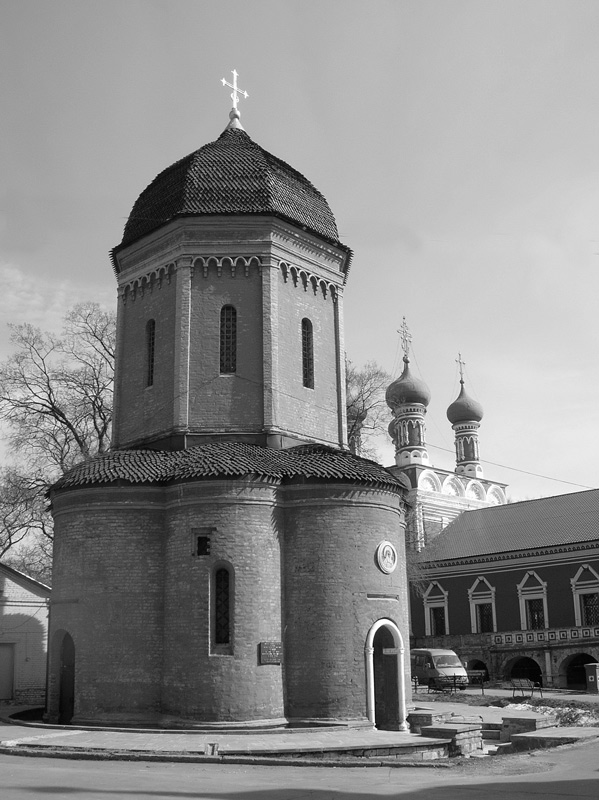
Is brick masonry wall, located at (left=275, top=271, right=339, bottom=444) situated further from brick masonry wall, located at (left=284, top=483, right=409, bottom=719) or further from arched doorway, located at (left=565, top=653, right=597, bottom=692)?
arched doorway, located at (left=565, top=653, right=597, bottom=692)

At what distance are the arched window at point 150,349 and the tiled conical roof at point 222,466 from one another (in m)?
2.42

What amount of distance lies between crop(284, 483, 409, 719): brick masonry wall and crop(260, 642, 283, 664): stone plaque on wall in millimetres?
313

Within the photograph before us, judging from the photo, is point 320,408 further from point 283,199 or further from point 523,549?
point 523,549

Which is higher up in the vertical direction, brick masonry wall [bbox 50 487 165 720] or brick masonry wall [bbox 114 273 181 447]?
brick masonry wall [bbox 114 273 181 447]

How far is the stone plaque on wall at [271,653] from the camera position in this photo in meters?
17.3

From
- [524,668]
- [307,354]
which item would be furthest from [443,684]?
[307,354]

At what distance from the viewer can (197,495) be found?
18062 millimetres

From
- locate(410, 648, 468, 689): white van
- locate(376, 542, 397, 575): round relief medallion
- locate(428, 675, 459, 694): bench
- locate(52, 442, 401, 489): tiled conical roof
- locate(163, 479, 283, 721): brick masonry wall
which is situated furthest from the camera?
locate(410, 648, 468, 689): white van

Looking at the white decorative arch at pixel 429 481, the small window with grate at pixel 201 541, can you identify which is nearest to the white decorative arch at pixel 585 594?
the white decorative arch at pixel 429 481

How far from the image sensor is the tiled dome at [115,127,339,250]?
21125mm

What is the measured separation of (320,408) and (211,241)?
4.87m

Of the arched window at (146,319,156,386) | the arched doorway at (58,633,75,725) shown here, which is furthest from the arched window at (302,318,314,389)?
the arched doorway at (58,633,75,725)

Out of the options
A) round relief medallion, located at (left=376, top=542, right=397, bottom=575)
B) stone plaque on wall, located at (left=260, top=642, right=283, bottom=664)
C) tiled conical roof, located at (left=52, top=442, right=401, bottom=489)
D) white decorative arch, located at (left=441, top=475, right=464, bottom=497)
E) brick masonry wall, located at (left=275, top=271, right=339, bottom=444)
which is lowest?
stone plaque on wall, located at (left=260, top=642, right=283, bottom=664)

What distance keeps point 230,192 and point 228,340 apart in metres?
3.74
